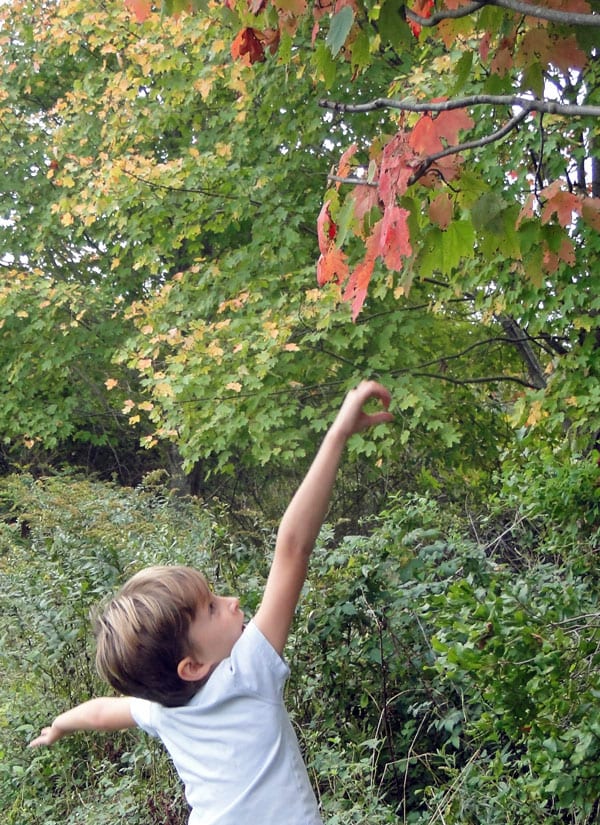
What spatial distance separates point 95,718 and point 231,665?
63cm

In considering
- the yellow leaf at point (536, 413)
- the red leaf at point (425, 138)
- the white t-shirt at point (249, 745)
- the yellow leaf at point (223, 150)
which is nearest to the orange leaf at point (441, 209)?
the red leaf at point (425, 138)

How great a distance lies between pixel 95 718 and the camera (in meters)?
2.25

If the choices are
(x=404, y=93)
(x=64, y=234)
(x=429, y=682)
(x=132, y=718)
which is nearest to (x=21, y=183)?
(x=64, y=234)

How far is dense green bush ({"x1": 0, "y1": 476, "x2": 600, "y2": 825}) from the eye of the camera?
2701 mm

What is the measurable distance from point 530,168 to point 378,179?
11.8 feet

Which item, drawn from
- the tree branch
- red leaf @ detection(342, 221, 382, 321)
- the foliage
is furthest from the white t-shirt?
the tree branch

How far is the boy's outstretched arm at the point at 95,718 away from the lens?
2199 millimetres

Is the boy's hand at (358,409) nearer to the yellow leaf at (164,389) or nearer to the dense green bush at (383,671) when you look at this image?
the dense green bush at (383,671)

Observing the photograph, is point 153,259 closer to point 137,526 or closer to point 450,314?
point 450,314

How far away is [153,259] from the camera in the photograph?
894cm

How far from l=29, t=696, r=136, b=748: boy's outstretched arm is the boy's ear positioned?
0.41 m

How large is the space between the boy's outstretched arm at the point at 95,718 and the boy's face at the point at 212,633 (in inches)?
17.4

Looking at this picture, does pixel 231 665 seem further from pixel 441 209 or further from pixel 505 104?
pixel 505 104

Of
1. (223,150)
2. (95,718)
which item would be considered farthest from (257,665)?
(223,150)
